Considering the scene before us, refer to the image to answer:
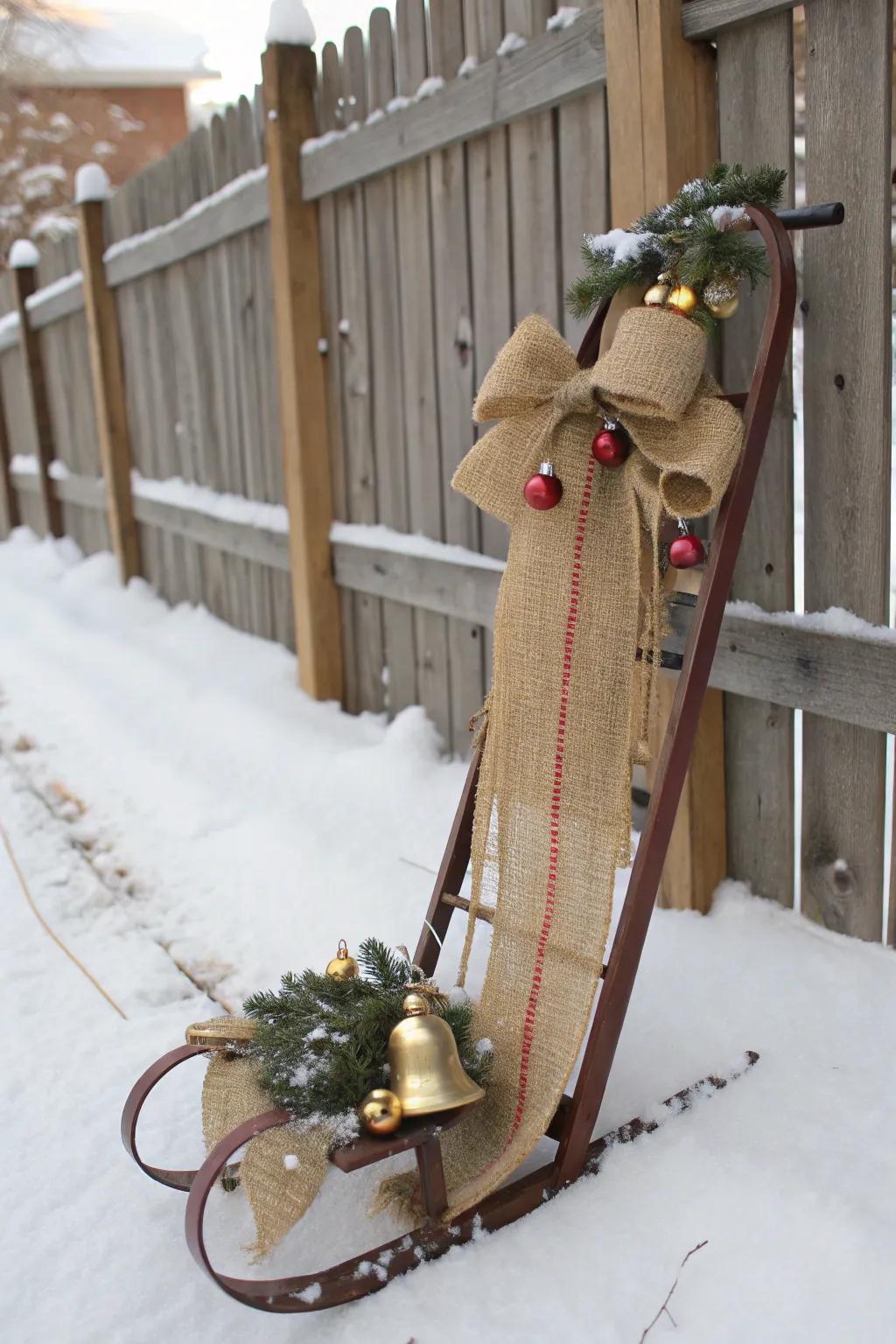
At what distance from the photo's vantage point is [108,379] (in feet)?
21.0

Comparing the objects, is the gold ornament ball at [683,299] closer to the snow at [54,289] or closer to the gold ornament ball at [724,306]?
the gold ornament ball at [724,306]

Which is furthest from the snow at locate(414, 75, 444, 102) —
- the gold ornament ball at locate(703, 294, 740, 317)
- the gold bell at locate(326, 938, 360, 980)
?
the gold bell at locate(326, 938, 360, 980)

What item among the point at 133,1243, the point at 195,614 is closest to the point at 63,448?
the point at 195,614

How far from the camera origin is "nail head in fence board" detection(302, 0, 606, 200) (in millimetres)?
2576

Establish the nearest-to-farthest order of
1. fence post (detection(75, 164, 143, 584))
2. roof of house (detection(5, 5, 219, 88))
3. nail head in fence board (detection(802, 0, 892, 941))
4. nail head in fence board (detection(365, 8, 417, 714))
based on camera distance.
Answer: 1. nail head in fence board (detection(802, 0, 892, 941))
2. nail head in fence board (detection(365, 8, 417, 714))
3. fence post (detection(75, 164, 143, 584))
4. roof of house (detection(5, 5, 219, 88))

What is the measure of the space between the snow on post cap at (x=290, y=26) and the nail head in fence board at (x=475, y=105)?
1.16 ft

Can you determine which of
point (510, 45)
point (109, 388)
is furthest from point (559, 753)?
point (109, 388)

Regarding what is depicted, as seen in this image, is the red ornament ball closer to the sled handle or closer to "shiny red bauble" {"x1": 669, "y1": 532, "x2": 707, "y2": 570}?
"shiny red bauble" {"x1": 669, "y1": 532, "x2": 707, "y2": 570}

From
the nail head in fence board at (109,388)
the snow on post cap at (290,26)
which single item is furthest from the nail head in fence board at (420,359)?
the nail head in fence board at (109,388)

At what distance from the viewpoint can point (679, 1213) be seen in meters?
1.76

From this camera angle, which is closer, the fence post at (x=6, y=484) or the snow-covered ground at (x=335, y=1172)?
the snow-covered ground at (x=335, y=1172)

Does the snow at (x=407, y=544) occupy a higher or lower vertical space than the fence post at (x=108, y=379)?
lower

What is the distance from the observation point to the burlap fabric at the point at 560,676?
73.0 inches

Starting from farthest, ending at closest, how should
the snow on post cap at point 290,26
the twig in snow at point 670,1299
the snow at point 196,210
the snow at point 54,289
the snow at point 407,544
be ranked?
the snow at point 54,289
the snow at point 196,210
the snow on post cap at point 290,26
the snow at point 407,544
the twig in snow at point 670,1299
